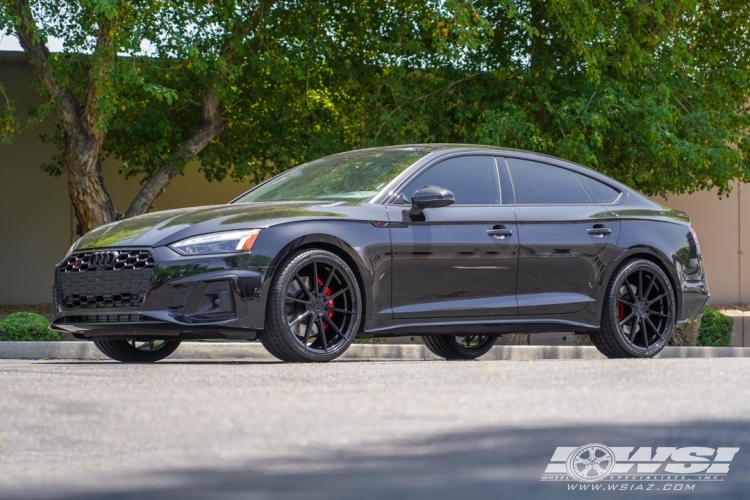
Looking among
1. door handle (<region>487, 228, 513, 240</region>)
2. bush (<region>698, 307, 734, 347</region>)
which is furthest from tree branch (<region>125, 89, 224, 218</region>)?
door handle (<region>487, 228, 513, 240</region>)

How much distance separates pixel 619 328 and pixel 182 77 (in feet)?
35.9

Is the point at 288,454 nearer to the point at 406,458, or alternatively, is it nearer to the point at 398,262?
the point at 406,458

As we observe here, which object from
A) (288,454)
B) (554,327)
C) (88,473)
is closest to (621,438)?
(288,454)

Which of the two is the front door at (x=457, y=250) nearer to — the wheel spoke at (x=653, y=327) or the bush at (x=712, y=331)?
the wheel spoke at (x=653, y=327)

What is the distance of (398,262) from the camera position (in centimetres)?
821

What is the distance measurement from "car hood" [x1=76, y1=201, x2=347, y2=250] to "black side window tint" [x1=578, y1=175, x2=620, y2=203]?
2455 millimetres

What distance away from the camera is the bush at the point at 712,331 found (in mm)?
15680

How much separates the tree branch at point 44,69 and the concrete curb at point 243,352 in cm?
679

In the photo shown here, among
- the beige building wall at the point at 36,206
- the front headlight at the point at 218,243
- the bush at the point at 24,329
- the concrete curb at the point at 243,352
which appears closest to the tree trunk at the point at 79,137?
the beige building wall at the point at 36,206

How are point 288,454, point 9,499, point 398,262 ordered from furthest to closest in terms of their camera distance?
A: 1. point 398,262
2. point 288,454
3. point 9,499

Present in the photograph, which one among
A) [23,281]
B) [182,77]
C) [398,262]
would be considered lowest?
[23,281]

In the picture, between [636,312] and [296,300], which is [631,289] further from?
[296,300]

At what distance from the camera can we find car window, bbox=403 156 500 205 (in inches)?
348

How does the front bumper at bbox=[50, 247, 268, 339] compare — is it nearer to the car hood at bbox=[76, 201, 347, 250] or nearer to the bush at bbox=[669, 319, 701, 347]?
the car hood at bbox=[76, 201, 347, 250]
